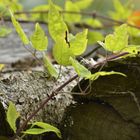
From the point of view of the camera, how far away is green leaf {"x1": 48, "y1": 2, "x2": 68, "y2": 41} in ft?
2.55

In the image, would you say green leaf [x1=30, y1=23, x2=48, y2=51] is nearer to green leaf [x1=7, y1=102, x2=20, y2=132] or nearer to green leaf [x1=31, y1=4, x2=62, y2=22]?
green leaf [x1=7, y1=102, x2=20, y2=132]

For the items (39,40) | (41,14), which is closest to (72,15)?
(41,14)

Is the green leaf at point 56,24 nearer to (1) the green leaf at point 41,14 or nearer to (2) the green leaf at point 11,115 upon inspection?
(2) the green leaf at point 11,115

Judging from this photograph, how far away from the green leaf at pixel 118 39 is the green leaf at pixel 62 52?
0.07 metres

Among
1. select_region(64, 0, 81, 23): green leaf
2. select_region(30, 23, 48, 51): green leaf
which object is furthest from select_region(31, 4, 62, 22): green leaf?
select_region(30, 23, 48, 51): green leaf

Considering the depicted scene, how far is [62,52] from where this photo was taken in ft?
2.53

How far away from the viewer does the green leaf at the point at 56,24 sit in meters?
0.78

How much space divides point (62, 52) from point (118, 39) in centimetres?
10

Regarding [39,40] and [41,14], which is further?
[41,14]

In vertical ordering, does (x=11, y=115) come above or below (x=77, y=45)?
below

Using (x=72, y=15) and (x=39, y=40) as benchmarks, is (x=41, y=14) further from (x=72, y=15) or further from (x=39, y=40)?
(x=39, y=40)

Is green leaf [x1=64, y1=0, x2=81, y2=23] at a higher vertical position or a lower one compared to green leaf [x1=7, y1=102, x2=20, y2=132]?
higher

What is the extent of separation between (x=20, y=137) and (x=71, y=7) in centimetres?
80

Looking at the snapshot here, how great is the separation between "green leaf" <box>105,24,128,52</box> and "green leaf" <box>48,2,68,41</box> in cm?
8
